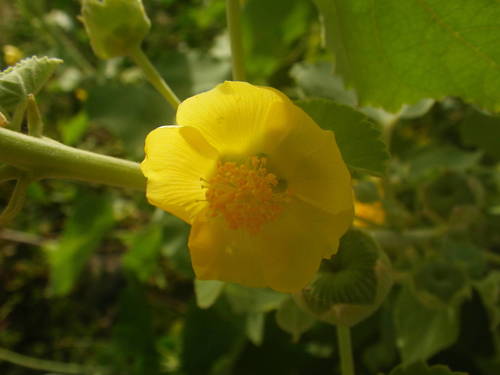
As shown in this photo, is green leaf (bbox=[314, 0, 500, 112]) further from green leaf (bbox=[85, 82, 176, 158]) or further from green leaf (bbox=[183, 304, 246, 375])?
green leaf (bbox=[183, 304, 246, 375])

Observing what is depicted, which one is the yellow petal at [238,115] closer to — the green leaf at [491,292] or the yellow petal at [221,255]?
the yellow petal at [221,255]

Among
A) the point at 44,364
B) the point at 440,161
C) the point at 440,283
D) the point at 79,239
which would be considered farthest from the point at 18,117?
the point at 44,364

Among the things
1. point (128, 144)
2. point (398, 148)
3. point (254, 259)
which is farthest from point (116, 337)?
point (254, 259)

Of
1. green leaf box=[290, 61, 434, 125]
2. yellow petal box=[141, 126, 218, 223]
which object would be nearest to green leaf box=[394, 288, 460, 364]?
green leaf box=[290, 61, 434, 125]

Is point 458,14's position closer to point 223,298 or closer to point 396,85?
point 396,85

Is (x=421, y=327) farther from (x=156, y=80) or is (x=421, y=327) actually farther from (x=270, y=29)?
(x=270, y=29)

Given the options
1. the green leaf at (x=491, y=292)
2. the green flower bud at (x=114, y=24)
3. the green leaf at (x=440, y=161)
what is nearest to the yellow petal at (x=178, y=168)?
the green flower bud at (x=114, y=24)
